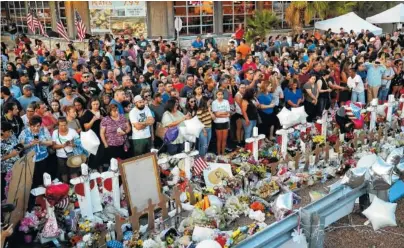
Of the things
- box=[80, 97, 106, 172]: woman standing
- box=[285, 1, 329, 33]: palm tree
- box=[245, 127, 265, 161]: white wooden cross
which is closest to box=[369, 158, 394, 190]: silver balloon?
box=[245, 127, 265, 161]: white wooden cross

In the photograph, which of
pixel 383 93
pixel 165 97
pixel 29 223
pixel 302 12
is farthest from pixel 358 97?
pixel 302 12

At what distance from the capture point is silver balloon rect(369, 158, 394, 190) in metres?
5.63

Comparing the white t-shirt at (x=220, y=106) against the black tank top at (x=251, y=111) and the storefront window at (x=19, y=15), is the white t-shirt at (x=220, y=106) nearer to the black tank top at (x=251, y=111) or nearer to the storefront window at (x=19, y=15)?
the black tank top at (x=251, y=111)

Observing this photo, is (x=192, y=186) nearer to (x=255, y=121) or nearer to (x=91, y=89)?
(x=255, y=121)

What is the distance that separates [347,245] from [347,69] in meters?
6.68

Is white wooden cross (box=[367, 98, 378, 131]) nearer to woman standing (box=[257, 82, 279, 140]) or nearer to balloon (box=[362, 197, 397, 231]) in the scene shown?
woman standing (box=[257, 82, 279, 140])

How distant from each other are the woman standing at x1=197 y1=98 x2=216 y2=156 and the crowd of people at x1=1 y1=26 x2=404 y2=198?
2 centimetres

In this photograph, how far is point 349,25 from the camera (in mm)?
22328

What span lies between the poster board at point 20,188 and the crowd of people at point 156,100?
21.1 inches

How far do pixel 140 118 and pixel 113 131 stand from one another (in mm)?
492

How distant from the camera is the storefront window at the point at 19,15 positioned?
29047mm

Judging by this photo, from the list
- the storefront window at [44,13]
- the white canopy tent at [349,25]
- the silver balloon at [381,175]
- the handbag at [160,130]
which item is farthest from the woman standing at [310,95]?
the storefront window at [44,13]

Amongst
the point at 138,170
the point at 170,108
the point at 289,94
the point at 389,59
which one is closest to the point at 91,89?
the point at 170,108

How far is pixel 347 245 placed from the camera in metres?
5.84
